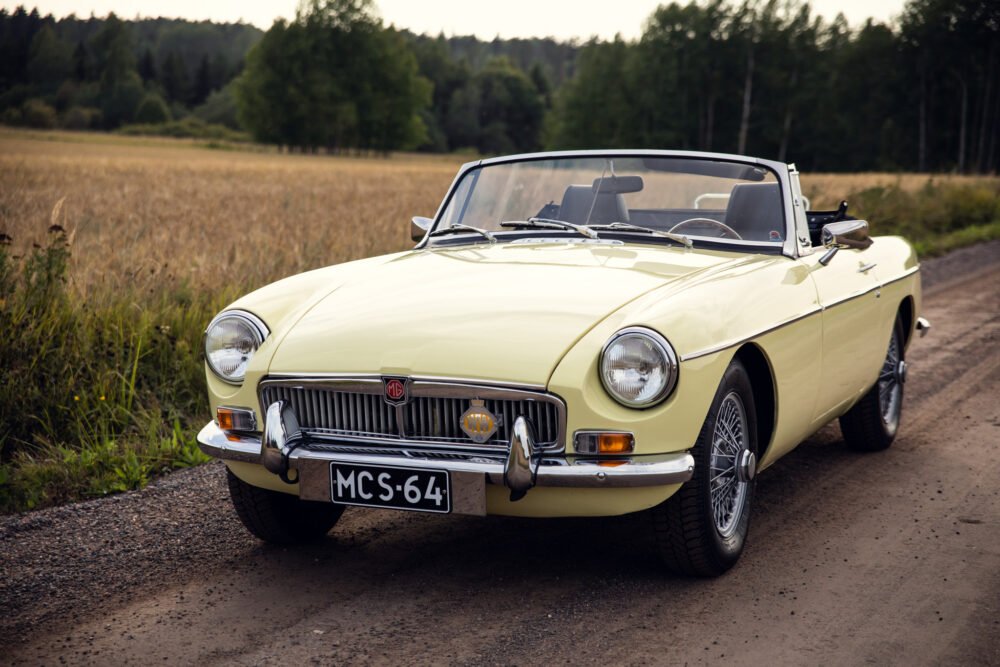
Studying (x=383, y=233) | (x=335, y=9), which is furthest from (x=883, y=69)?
(x=383, y=233)

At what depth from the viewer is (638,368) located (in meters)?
3.25

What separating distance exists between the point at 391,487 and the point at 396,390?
286 mm

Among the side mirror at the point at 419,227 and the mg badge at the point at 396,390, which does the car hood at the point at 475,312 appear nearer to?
the mg badge at the point at 396,390

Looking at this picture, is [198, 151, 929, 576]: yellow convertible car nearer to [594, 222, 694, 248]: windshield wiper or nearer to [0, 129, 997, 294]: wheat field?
[594, 222, 694, 248]: windshield wiper

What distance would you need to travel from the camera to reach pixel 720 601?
3.38 meters

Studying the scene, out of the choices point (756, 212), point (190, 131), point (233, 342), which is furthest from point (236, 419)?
point (190, 131)

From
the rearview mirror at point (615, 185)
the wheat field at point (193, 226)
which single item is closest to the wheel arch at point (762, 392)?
the rearview mirror at point (615, 185)

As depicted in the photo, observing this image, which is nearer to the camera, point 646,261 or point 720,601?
point 720,601

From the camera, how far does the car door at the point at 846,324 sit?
4352 millimetres

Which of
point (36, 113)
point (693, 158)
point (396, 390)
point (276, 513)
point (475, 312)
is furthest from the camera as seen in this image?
point (36, 113)

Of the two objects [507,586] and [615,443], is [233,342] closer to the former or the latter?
[507,586]

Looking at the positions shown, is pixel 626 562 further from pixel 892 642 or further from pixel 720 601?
pixel 892 642

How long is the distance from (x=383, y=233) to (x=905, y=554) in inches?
312

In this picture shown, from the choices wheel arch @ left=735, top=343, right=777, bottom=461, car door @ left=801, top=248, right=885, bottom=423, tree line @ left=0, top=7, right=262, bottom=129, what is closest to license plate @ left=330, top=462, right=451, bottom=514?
wheel arch @ left=735, top=343, right=777, bottom=461
